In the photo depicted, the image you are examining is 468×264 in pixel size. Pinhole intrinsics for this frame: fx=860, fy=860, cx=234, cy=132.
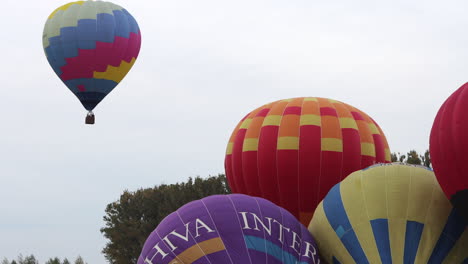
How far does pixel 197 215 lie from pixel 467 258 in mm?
3965

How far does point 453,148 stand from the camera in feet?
38.4

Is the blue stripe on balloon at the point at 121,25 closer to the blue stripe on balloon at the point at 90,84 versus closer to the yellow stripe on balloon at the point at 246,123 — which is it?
the blue stripe on balloon at the point at 90,84

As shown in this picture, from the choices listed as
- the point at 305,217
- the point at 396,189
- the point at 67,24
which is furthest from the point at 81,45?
the point at 396,189

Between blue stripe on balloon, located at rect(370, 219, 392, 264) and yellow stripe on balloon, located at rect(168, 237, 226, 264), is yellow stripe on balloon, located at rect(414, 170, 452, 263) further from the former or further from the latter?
yellow stripe on balloon, located at rect(168, 237, 226, 264)

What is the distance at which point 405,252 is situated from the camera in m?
12.2

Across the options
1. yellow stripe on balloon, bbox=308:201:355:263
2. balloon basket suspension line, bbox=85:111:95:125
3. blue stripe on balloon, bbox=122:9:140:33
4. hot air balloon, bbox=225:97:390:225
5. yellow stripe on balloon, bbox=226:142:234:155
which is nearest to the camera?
yellow stripe on balloon, bbox=308:201:355:263

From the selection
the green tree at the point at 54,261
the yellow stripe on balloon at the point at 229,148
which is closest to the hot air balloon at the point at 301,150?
the yellow stripe on balloon at the point at 229,148

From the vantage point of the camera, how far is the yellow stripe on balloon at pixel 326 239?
12.4 m

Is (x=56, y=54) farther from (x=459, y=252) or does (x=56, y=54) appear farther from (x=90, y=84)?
(x=459, y=252)

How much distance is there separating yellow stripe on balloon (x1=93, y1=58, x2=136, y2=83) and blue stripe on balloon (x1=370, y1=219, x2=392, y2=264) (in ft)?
49.9

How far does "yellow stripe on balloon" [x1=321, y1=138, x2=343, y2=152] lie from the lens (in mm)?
19766

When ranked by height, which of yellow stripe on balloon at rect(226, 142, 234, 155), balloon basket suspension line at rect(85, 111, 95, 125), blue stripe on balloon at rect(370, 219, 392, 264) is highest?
balloon basket suspension line at rect(85, 111, 95, 125)

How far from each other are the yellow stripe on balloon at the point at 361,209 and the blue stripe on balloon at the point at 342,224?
5 cm

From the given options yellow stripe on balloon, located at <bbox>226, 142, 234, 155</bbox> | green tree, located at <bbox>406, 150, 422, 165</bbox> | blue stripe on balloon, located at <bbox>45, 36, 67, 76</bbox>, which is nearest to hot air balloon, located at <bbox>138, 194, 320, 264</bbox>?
yellow stripe on balloon, located at <bbox>226, 142, 234, 155</bbox>
